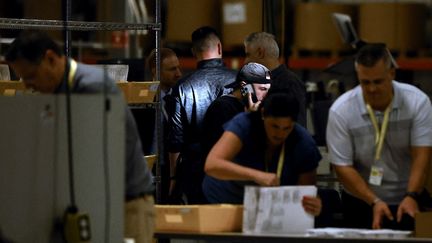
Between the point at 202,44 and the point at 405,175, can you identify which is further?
the point at 202,44

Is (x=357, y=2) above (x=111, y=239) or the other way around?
above

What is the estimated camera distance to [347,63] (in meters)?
11.0

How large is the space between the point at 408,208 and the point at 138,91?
224 centimetres

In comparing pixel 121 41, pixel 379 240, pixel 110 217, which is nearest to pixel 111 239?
pixel 110 217

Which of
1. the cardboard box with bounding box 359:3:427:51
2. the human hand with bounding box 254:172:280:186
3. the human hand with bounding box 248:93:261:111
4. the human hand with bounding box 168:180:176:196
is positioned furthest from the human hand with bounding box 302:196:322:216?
the cardboard box with bounding box 359:3:427:51

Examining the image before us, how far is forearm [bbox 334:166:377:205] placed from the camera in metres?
6.26

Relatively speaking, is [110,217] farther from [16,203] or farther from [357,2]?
[357,2]

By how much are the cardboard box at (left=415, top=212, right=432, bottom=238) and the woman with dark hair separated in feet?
1.57

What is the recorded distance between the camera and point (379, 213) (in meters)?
6.19

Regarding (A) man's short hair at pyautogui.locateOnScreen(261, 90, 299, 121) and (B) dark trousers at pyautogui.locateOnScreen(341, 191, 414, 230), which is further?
(B) dark trousers at pyautogui.locateOnScreen(341, 191, 414, 230)

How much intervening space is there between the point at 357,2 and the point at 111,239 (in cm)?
965

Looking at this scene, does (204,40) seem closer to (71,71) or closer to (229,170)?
(229,170)

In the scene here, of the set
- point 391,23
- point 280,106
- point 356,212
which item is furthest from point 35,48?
point 391,23

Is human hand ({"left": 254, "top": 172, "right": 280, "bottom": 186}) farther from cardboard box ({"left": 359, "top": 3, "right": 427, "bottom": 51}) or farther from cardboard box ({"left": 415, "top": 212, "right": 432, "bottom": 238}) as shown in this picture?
cardboard box ({"left": 359, "top": 3, "right": 427, "bottom": 51})
